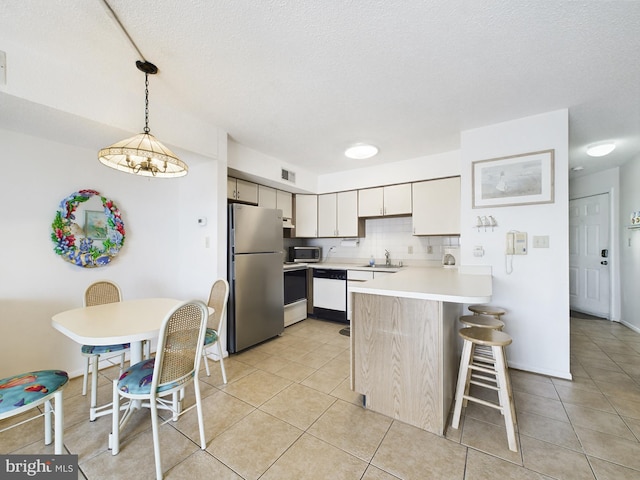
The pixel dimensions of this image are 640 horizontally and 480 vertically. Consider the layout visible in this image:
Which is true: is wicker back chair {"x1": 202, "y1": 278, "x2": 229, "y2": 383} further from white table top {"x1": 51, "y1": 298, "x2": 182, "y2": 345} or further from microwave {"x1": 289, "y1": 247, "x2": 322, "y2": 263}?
microwave {"x1": 289, "y1": 247, "x2": 322, "y2": 263}

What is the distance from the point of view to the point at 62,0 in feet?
4.43

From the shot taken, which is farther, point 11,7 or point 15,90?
point 15,90

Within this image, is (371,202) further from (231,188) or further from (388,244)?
(231,188)

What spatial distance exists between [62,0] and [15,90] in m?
0.71

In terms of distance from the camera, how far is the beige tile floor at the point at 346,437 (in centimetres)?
141

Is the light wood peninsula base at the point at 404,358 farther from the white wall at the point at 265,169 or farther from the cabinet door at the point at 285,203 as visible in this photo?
the cabinet door at the point at 285,203

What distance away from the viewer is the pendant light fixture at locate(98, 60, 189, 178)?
1616 millimetres

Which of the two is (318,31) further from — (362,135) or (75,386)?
(75,386)

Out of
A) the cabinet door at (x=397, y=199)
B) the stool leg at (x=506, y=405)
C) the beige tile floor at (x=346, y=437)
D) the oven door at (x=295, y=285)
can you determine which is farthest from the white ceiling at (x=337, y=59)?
the beige tile floor at (x=346, y=437)

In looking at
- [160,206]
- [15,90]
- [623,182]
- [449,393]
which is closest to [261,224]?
[160,206]

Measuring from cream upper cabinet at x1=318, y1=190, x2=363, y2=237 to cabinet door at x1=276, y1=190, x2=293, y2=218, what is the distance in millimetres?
495

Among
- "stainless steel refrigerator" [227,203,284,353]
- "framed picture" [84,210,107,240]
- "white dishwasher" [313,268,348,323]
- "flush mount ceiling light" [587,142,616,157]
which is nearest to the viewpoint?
"framed picture" [84,210,107,240]

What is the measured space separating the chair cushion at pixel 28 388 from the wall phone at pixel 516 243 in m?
3.52

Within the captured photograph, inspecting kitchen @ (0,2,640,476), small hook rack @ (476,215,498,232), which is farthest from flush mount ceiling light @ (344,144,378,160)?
small hook rack @ (476,215,498,232)
